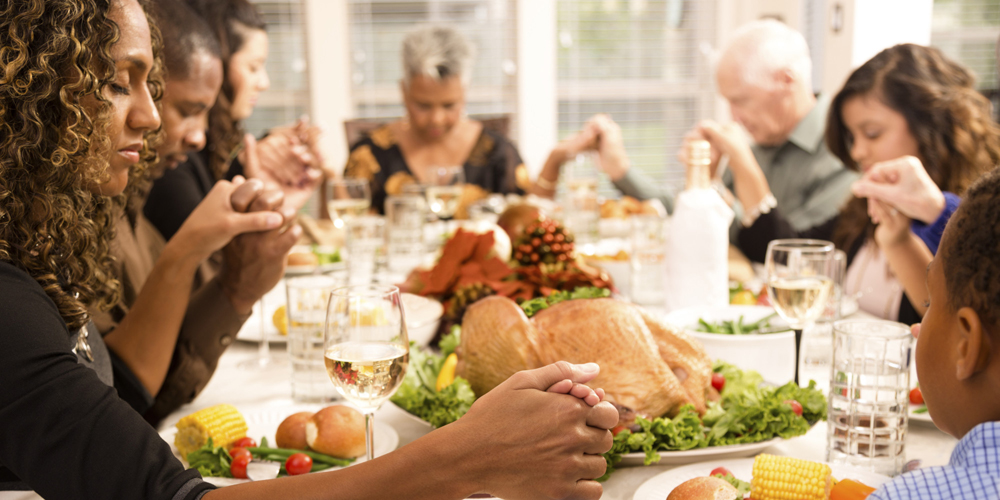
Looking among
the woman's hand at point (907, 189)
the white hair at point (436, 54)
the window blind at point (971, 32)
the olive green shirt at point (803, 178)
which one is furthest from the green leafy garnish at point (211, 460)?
the window blind at point (971, 32)

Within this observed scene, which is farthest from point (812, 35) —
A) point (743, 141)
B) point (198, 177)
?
point (198, 177)

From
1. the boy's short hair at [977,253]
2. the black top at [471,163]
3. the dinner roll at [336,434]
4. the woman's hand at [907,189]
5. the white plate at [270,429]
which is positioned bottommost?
the white plate at [270,429]

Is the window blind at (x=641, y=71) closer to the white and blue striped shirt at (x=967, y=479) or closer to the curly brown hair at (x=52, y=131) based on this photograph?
the curly brown hair at (x=52, y=131)

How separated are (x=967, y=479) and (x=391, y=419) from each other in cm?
86

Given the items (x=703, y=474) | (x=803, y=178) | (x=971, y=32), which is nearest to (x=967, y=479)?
(x=703, y=474)

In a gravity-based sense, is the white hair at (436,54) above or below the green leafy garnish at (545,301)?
above

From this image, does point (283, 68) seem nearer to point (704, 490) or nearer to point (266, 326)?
point (266, 326)

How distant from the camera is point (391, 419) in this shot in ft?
4.26

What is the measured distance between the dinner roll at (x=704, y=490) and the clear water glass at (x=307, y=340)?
707 mm

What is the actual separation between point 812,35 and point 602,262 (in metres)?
3.78

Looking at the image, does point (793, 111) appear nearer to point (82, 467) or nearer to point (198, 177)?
point (198, 177)

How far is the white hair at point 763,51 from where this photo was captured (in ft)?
9.94

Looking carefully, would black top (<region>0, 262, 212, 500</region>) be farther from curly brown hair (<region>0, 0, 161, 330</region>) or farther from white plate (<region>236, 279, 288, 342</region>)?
white plate (<region>236, 279, 288, 342</region>)

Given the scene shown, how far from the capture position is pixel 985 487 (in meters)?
0.67
